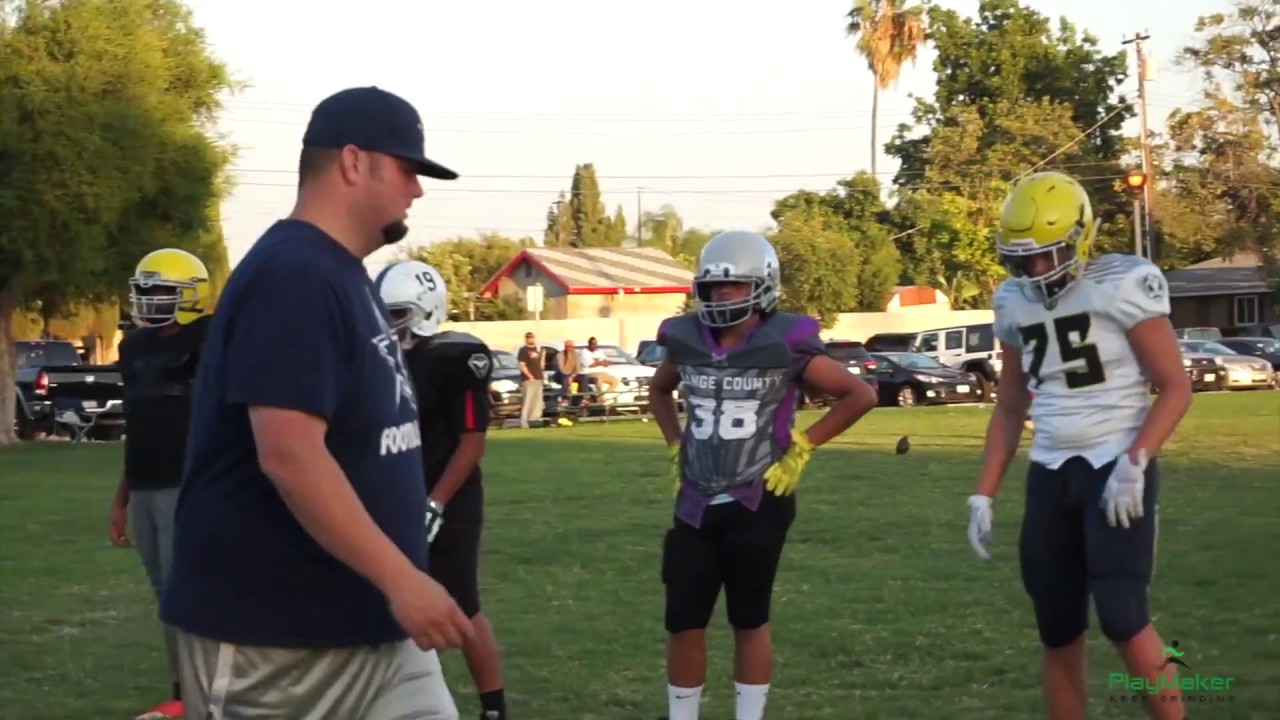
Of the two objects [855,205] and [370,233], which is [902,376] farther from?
[370,233]

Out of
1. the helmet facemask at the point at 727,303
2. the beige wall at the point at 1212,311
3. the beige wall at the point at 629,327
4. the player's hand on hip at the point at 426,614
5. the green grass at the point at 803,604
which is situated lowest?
the green grass at the point at 803,604

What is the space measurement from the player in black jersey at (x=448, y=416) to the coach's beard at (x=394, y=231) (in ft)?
9.88

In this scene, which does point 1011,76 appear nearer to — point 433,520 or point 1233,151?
point 1233,151

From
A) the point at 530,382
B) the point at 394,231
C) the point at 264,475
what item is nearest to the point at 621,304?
the point at 530,382

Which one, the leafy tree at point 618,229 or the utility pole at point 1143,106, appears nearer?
the utility pole at point 1143,106

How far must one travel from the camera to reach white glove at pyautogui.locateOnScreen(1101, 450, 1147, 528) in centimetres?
544

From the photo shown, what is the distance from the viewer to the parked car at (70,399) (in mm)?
28719

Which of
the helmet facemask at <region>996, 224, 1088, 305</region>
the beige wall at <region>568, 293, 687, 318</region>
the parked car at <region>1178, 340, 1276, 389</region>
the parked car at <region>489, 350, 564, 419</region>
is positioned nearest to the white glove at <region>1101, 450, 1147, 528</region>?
the helmet facemask at <region>996, 224, 1088, 305</region>

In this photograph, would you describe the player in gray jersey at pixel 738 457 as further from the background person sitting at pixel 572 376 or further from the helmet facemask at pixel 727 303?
the background person sitting at pixel 572 376

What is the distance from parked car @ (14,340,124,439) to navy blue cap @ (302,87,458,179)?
2511 centimetres

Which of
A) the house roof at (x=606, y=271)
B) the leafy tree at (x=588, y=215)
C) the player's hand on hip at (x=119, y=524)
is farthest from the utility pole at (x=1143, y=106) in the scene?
the leafy tree at (x=588, y=215)

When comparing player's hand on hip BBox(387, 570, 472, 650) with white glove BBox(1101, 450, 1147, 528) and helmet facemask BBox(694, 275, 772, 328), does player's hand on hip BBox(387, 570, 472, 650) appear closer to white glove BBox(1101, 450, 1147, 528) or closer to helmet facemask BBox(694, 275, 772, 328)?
white glove BBox(1101, 450, 1147, 528)

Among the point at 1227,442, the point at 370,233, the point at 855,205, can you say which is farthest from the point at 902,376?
the point at 370,233

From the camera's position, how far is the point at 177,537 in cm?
372
